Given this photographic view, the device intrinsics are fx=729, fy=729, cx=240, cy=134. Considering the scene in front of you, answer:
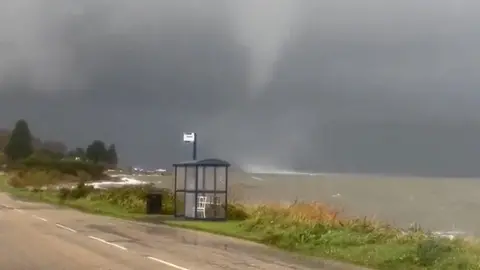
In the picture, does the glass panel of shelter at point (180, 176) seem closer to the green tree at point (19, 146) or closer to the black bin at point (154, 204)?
the black bin at point (154, 204)

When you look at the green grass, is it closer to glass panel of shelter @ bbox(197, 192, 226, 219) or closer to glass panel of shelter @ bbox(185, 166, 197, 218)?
glass panel of shelter @ bbox(185, 166, 197, 218)

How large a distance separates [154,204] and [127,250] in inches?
603

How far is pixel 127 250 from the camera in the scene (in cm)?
1898

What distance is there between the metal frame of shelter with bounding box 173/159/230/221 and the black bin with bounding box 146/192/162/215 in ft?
10.6

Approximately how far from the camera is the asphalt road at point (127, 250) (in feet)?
52.5

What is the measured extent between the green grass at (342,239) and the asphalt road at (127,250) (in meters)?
0.95

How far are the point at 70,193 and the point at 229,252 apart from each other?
111 ft

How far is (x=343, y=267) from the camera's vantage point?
1645cm

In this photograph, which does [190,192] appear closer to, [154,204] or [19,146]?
[154,204]

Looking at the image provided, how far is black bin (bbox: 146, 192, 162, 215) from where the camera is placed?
1344 inches

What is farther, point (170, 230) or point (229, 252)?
point (170, 230)

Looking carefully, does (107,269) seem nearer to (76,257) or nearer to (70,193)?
(76,257)

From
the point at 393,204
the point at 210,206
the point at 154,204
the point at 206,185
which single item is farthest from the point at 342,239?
the point at 393,204

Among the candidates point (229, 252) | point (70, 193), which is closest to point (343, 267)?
point (229, 252)
